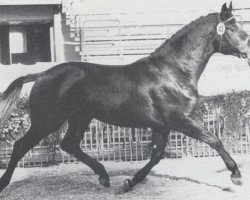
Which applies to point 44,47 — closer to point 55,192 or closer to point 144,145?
point 144,145

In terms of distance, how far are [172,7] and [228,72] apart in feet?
13.3

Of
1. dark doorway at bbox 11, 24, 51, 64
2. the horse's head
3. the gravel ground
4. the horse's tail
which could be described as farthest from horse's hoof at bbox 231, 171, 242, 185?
dark doorway at bbox 11, 24, 51, 64

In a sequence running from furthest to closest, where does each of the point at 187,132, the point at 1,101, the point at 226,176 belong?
the point at 226,176 → the point at 1,101 → the point at 187,132

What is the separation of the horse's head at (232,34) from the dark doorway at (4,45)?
13.2 m

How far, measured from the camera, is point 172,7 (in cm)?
1833

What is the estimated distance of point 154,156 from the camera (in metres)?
6.99

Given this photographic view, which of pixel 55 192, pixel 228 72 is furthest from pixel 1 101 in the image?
pixel 228 72

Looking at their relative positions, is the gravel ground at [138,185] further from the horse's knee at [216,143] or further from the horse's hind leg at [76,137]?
the horse's knee at [216,143]

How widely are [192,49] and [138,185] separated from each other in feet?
6.50

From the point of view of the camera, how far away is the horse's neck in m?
6.54

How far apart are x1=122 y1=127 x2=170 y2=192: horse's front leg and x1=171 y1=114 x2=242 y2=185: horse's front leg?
1.01 feet

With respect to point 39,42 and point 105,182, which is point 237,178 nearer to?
point 105,182

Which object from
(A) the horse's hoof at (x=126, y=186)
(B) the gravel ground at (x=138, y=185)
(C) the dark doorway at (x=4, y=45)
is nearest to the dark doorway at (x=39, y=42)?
(C) the dark doorway at (x=4, y=45)

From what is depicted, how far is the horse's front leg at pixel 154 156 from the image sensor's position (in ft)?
22.3
